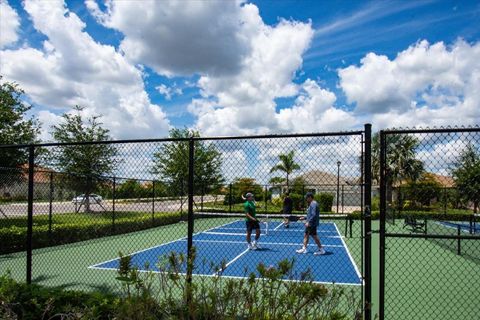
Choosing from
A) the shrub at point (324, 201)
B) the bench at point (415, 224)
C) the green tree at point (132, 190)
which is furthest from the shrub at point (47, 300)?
the shrub at point (324, 201)

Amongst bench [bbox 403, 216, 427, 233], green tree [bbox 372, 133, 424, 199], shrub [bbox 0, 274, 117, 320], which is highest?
green tree [bbox 372, 133, 424, 199]

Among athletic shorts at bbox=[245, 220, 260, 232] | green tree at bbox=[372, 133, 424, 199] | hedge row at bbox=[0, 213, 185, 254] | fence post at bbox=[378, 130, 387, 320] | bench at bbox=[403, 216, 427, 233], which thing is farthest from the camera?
bench at bbox=[403, 216, 427, 233]

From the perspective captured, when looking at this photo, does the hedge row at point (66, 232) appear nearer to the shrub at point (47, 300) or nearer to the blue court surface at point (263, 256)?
the blue court surface at point (263, 256)

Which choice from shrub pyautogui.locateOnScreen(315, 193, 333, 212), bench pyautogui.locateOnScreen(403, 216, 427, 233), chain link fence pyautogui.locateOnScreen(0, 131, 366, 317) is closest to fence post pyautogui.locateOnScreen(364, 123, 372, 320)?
chain link fence pyautogui.locateOnScreen(0, 131, 366, 317)

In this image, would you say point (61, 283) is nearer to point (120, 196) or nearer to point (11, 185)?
point (120, 196)

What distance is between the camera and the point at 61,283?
774 centimetres

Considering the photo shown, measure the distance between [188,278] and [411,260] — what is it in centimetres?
918

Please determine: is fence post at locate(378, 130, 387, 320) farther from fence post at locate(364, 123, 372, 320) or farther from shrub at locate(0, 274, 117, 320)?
→ shrub at locate(0, 274, 117, 320)

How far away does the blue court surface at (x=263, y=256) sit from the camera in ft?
28.4

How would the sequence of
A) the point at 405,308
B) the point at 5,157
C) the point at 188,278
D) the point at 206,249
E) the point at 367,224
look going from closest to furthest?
1. the point at 188,278
2. the point at 367,224
3. the point at 405,308
4. the point at 206,249
5. the point at 5,157

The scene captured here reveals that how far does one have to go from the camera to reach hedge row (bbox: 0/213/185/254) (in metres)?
11.4

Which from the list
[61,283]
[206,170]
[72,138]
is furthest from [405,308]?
[72,138]

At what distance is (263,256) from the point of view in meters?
11.2

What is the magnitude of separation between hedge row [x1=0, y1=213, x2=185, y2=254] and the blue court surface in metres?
3.02
